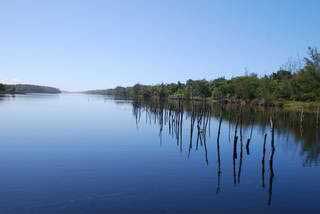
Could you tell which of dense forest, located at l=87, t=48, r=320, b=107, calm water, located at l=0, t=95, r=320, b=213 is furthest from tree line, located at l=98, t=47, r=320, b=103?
calm water, located at l=0, t=95, r=320, b=213

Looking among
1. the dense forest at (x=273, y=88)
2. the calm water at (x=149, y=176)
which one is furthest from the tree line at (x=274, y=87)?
the calm water at (x=149, y=176)

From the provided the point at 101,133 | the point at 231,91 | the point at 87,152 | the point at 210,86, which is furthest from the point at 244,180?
the point at 210,86

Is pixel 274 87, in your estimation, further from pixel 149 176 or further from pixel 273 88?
pixel 149 176

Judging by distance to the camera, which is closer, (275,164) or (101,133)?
(275,164)

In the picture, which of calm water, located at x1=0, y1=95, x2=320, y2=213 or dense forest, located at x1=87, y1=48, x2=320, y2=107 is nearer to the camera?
calm water, located at x1=0, y1=95, x2=320, y2=213

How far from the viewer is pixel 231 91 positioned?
439 ft

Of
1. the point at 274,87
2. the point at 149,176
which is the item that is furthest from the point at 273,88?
the point at 149,176

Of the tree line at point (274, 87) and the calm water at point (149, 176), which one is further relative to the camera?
the tree line at point (274, 87)

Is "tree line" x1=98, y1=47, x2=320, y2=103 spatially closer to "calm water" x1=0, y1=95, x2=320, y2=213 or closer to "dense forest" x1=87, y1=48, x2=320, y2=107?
"dense forest" x1=87, y1=48, x2=320, y2=107

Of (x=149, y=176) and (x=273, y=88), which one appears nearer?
(x=149, y=176)

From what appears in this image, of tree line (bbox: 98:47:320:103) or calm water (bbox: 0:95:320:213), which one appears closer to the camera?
calm water (bbox: 0:95:320:213)

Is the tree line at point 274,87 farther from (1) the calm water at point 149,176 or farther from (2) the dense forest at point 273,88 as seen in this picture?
(1) the calm water at point 149,176

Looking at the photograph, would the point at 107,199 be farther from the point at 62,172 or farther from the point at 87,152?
the point at 87,152

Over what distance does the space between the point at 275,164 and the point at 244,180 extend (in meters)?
6.53
